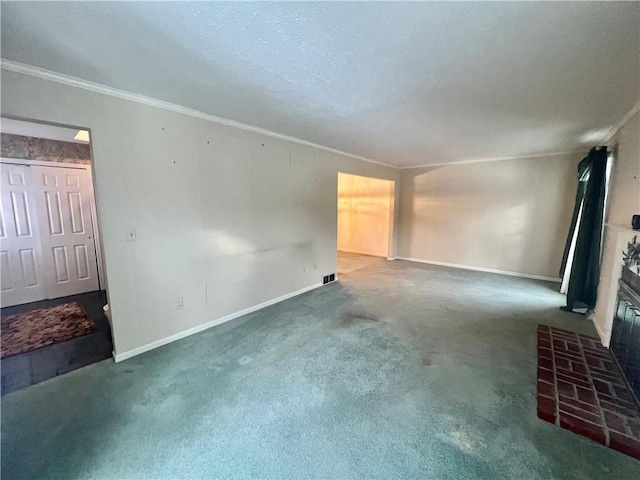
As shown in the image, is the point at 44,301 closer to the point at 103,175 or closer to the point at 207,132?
the point at 103,175

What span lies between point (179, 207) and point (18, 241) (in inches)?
118

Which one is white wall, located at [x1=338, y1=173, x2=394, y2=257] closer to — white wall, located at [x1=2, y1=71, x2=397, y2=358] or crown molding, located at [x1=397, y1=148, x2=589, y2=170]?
crown molding, located at [x1=397, y1=148, x2=589, y2=170]

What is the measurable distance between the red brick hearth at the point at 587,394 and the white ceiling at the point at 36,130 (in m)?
5.25

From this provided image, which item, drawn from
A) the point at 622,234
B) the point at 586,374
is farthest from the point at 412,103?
the point at 586,374

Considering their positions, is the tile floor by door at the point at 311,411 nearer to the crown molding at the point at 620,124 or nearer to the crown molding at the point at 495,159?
the crown molding at the point at 620,124

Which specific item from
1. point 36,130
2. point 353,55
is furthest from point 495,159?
point 36,130

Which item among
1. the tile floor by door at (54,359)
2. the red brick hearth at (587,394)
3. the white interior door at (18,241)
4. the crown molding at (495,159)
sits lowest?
the red brick hearth at (587,394)

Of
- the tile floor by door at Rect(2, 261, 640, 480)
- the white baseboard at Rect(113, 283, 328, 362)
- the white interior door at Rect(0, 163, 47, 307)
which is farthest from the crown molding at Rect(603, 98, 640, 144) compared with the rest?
the white interior door at Rect(0, 163, 47, 307)

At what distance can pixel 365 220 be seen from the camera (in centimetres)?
746

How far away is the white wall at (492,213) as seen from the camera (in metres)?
5.08

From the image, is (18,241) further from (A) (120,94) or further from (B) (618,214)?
(B) (618,214)

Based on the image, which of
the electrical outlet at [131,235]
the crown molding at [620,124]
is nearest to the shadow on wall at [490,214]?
the crown molding at [620,124]

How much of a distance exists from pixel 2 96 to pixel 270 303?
3.20 meters

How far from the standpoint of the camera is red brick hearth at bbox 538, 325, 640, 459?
1767 mm
